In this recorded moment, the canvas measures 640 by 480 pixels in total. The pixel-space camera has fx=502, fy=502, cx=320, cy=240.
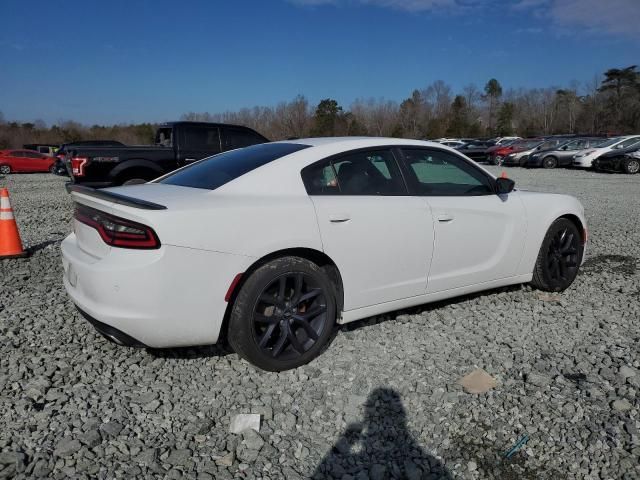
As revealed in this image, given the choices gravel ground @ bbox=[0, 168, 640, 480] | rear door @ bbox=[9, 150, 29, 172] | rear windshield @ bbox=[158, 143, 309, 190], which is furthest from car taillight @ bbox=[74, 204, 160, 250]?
rear door @ bbox=[9, 150, 29, 172]

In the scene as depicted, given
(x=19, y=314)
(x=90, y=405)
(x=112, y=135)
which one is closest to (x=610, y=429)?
(x=90, y=405)

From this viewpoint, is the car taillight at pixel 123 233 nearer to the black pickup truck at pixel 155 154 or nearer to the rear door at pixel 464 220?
the rear door at pixel 464 220

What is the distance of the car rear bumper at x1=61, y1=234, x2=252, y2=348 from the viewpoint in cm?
279

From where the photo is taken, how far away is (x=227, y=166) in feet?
12.2

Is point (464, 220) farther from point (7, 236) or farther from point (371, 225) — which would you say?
point (7, 236)

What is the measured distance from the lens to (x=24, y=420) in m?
2.74

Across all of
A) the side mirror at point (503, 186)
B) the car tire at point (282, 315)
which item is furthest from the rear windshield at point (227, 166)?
the side mirror at point (503, 186)

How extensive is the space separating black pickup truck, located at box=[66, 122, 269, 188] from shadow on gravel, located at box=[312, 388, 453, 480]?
747 cm

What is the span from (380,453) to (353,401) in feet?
1.56

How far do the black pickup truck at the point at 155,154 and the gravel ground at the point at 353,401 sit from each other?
4875 mm

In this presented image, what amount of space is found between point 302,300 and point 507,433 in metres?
1.41

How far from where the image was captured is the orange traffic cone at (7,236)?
5906mm

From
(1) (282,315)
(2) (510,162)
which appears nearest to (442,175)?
(1) (282,315)

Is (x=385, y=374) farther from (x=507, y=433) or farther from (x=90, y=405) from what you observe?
(x=90, y=405)
